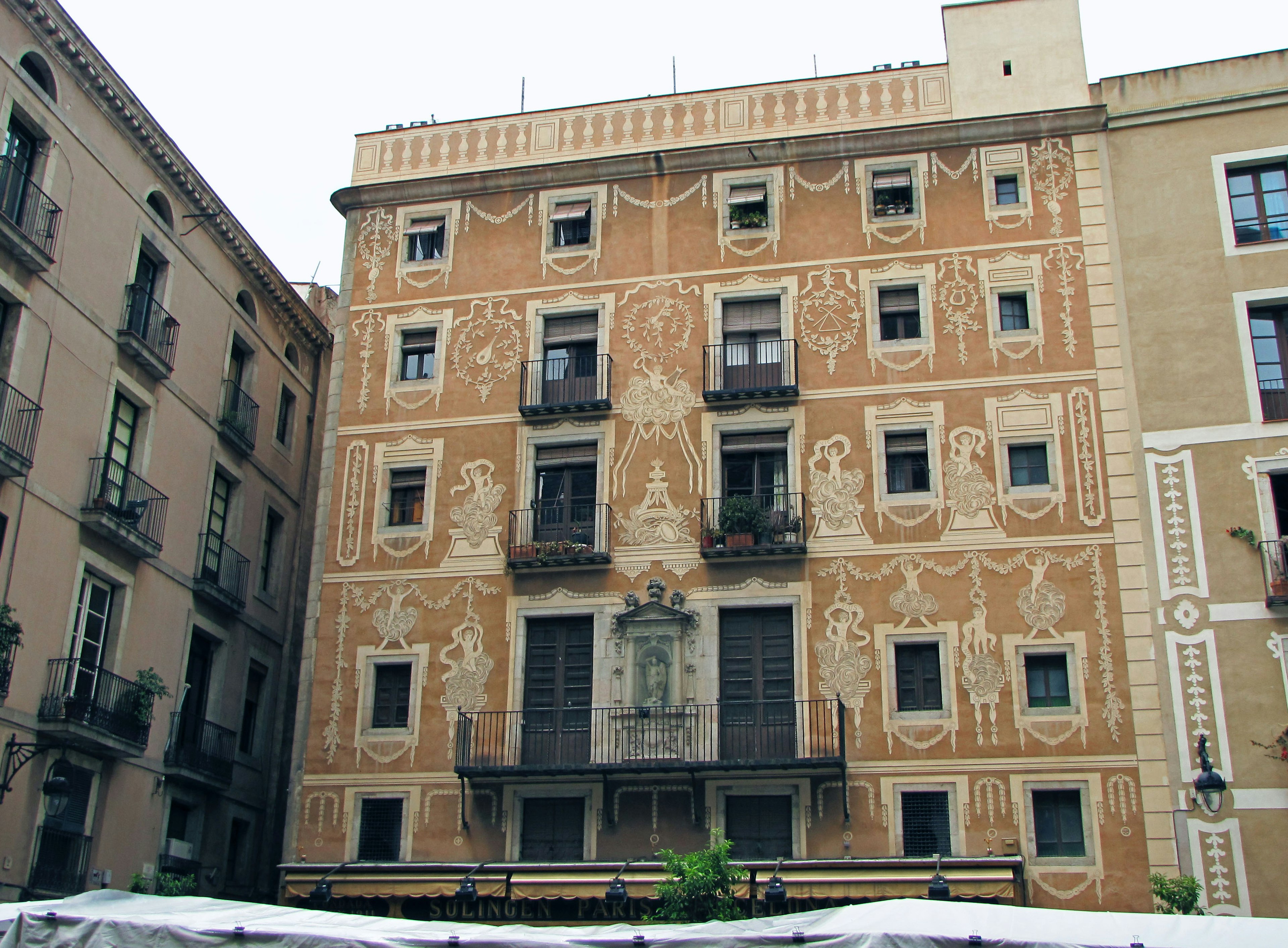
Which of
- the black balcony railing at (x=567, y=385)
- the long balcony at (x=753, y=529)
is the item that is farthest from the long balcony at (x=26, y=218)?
the long balcony at (x=753, y=529)

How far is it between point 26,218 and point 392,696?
36.1ft

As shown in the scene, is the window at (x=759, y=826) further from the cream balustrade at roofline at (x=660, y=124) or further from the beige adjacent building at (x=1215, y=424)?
the cream balustrade at roofline at (x=660, y=124)

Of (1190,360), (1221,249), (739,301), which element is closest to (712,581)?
(739,301)

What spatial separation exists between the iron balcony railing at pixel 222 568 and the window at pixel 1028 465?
652 inches

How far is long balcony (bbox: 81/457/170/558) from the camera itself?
84.4 ft

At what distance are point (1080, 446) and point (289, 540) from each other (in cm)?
1879

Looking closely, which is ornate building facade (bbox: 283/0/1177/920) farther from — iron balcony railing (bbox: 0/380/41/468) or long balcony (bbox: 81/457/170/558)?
iron balcony railing (bbox: 0/380/41/468)

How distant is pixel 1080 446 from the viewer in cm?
2592

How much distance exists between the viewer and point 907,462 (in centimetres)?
2672

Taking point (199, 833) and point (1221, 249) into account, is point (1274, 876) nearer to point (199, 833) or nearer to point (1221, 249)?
point (1221, 249)

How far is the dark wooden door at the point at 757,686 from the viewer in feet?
81.7

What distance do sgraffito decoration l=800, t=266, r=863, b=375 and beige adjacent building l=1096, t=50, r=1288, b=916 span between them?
4925 millimetres

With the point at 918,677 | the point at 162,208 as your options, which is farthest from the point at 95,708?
the point at 918,677

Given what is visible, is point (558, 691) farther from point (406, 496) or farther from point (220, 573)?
point (220, 573)
